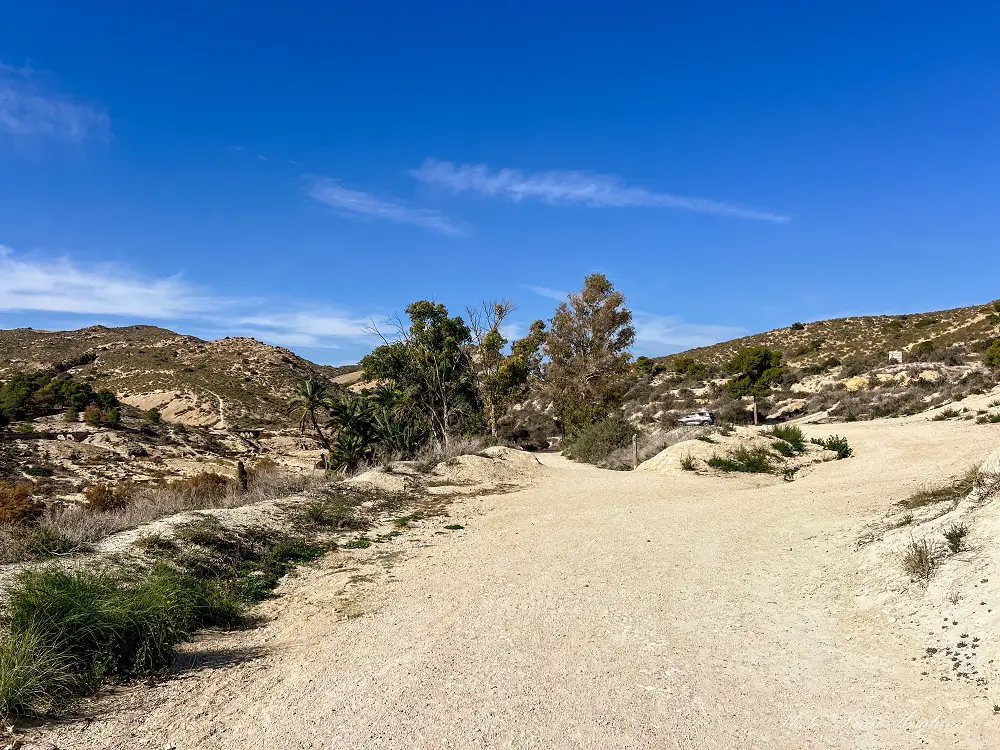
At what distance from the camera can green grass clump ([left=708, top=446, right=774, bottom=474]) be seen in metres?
18.4

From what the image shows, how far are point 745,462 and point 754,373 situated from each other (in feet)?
84.3

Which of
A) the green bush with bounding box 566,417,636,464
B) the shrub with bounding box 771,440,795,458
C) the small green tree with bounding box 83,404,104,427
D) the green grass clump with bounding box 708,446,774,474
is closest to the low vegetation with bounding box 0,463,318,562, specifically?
the green grass clump with bounding box 708,446,774,474

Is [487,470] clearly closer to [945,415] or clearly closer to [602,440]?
[602,440]

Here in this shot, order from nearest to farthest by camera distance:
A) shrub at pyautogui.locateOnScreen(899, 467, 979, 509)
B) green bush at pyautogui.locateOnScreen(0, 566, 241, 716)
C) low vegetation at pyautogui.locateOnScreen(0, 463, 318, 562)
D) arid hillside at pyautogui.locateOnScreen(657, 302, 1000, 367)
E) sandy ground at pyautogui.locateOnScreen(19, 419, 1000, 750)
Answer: sandy ground at pyautogui.locateOnScreen(19, 419, 1000, 750)
green bush at pyautogui.locateOnScreen(0, 566, 241, 716)
low vegetation at pyautogui.locateOnScreen(0, 463, 318, 562)
shrub at pyautogui.locateOnScreen(899, 467, 979, 509)
arid hillside at pyautogui.locateOnScreen(657, 302, 1000, 367)

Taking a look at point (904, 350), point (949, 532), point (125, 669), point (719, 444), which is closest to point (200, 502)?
point (125, 669)

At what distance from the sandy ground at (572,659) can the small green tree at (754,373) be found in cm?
3163

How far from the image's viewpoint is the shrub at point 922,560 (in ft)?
21.9

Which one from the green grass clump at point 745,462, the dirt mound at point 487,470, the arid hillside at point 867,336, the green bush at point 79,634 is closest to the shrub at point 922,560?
the green bush at point 79,634

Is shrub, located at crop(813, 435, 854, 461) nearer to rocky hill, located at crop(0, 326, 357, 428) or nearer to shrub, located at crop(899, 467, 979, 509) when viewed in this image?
shrub, located at crop(899, 467, 979, 509)

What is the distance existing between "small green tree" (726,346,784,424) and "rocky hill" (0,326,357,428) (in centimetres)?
3644

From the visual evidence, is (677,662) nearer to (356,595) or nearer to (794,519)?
(356,595)

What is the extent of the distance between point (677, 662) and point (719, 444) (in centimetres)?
1515

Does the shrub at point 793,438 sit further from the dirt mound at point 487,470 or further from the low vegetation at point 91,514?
the low vegetation at point 91,514

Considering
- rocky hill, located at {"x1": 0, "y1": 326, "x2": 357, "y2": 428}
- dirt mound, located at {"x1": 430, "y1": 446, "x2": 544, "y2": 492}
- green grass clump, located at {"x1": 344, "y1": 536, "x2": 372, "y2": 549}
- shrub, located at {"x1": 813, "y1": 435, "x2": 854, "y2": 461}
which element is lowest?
green grass clump, located at {"x1": 344, "y1": 536, "x2": 372, "y2": 549}
